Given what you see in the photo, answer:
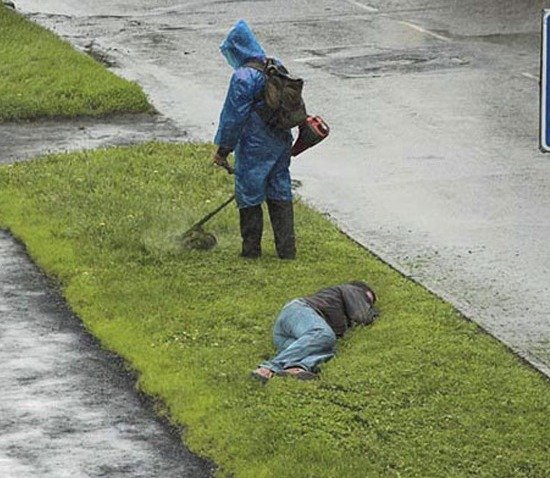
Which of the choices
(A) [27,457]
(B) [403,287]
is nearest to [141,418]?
(A) [27,457]

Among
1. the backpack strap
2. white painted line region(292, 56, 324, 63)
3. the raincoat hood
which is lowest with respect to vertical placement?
white painted line region(292, 56, 324, 63)

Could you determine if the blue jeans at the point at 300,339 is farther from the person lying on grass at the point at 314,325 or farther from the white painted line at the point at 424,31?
the white painted line at the point at 424,31

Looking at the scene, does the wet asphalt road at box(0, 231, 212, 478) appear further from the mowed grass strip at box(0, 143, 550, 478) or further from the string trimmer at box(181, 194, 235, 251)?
the string trimmer at box(181, 194, 235, 251)

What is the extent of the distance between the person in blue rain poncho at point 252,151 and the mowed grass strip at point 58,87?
21.8ft

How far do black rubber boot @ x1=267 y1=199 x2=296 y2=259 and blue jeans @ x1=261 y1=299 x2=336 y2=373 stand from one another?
1.94 metres

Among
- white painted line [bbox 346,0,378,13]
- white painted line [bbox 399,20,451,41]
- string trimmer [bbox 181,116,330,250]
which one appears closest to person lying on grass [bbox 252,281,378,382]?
string trimmer [bbox 181,116,330,250]

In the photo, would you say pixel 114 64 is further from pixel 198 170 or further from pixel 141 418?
pixel 141 418

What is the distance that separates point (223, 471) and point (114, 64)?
45.0 feet

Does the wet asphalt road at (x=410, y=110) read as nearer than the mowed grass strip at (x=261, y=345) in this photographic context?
No

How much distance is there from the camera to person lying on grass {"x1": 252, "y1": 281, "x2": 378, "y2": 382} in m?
10.1

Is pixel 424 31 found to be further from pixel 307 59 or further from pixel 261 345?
pixel 261 345

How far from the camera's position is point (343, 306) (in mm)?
10938

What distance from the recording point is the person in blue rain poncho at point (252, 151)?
39.8 ft

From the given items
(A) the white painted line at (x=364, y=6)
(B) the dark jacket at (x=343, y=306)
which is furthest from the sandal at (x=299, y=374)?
(A) the white painted line at (x=364, y=6)
